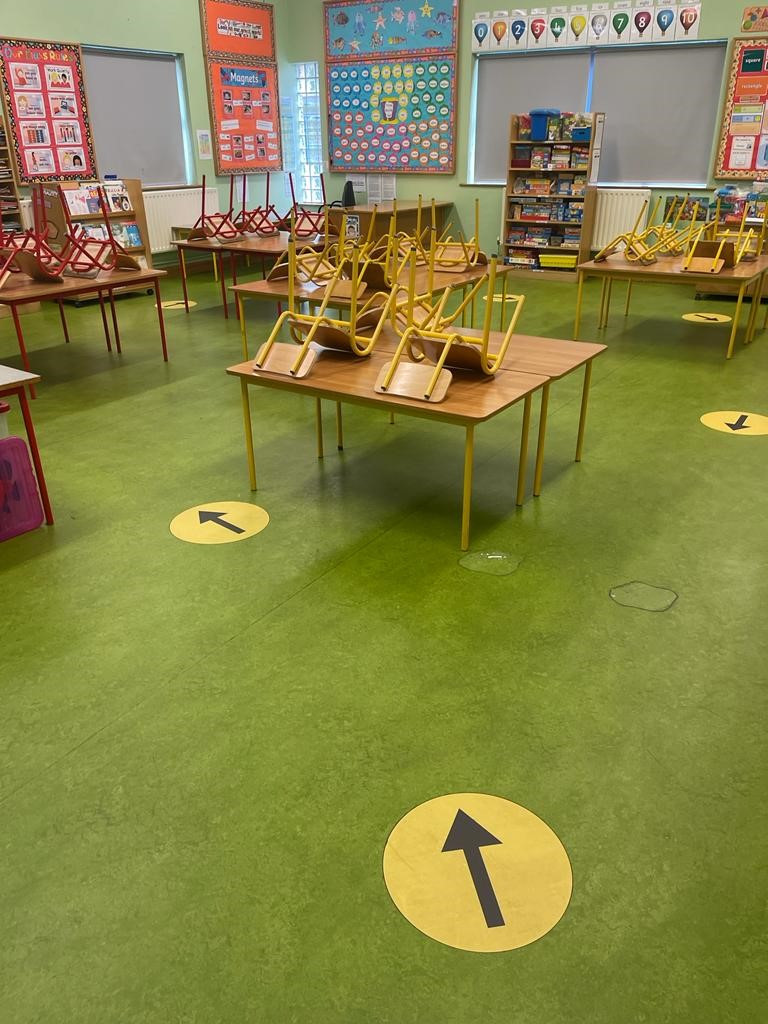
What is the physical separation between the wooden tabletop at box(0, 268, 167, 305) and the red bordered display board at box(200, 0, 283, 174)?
5123 mm

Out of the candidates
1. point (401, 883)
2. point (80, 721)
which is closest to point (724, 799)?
point (401, 883)

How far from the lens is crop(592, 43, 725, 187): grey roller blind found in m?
8.19

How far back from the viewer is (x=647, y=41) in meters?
8.21

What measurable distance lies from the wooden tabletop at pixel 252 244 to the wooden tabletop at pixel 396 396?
311 cm

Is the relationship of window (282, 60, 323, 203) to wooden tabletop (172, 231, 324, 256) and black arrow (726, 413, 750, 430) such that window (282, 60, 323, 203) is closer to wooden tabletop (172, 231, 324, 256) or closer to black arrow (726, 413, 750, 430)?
wooden tabletop (172, 231, 324, 256)

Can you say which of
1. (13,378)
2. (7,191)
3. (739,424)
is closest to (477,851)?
(13,378)

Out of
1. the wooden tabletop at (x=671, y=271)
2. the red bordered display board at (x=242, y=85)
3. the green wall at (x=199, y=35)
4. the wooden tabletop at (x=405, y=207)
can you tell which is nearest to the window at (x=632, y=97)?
the green wall at (x=199, y=35)

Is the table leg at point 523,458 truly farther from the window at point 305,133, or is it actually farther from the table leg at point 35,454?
the window at point 305,133

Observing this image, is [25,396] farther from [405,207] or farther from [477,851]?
[405,207]

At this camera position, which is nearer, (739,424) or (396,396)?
(396,396)

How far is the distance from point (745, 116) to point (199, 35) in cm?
619

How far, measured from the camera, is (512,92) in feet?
30.3

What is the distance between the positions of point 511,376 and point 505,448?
97 cm

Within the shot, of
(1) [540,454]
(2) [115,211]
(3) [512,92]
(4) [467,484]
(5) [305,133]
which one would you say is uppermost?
(3) [512,92]
